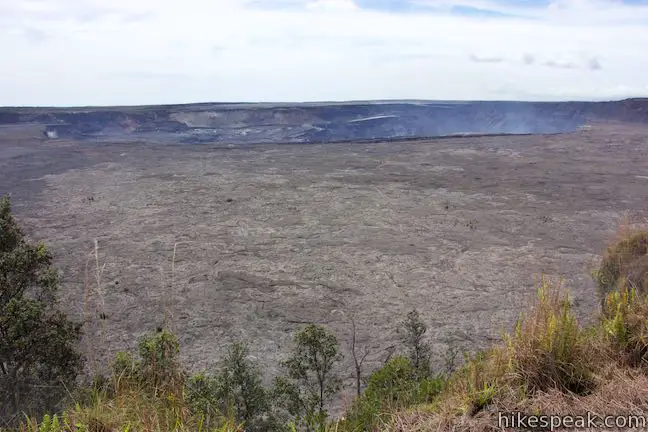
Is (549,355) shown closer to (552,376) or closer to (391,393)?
(552,376)

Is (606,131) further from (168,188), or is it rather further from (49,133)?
(49,133)

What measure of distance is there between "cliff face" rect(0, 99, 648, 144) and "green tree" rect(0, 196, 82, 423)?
41.6 m

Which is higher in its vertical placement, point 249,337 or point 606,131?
point 606,131

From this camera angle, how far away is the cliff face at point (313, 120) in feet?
172

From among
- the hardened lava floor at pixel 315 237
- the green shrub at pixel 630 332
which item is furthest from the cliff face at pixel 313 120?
the green shrub at pixel 630 332

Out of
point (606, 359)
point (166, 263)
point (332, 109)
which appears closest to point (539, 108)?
point (332, 109)

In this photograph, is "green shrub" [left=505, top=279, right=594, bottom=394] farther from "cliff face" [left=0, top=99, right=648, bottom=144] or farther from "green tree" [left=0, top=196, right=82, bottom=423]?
"cliff face" [left=0, top=99, right=648, bottom=144]

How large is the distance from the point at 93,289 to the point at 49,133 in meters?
44.8

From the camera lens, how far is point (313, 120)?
5906 centimetres

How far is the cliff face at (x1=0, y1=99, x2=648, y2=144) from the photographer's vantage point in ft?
Answer: 172

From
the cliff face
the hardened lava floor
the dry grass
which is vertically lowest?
the hardened lava floor

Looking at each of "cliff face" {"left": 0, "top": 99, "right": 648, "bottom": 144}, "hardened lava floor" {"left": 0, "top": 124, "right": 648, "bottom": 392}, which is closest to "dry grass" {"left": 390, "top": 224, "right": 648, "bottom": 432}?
"hardened lava floor" {"left": 0, "top": 124, "right": 648, "bottom": 392}

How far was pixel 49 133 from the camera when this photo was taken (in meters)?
48.6

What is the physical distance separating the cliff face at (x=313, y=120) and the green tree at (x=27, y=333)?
136 feet
